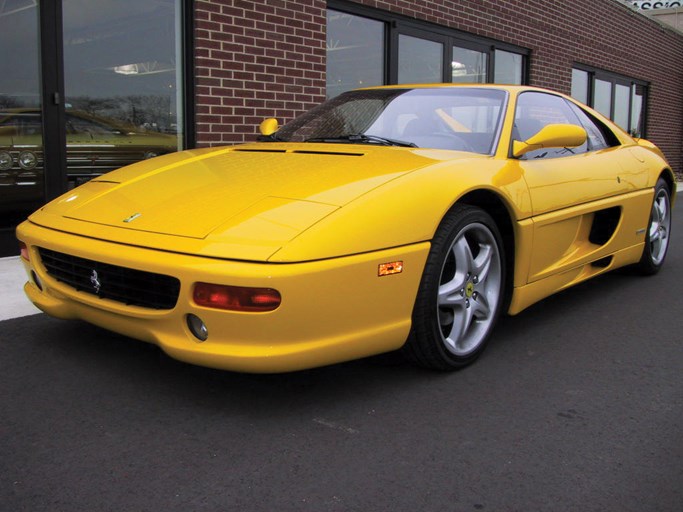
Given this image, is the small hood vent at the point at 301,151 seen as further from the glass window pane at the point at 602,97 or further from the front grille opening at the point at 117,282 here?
the glass window pane at the point at 602,97

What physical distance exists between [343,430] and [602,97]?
13.2 meters

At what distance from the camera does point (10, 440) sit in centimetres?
225

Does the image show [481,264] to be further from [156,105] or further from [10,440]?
[156,105]

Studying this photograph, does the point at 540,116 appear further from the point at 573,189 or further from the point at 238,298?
the point at 238,298

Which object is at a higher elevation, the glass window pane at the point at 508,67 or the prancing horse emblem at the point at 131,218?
the glass window pane at the point at 508,67

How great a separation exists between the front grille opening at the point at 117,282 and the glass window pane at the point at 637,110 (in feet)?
48.7

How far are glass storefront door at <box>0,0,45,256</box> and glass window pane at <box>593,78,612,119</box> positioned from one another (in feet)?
36.3

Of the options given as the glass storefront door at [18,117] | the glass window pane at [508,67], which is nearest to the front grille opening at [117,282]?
the glass storefront door at [18,117]

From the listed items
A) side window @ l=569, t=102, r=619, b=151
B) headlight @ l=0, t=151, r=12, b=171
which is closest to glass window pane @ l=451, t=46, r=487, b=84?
side window @ l=569, t=102, r=619, b=151

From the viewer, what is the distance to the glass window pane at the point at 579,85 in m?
12.6

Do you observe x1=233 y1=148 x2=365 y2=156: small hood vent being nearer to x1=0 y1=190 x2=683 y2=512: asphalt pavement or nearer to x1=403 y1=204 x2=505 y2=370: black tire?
x1=403 y1=204 x2=505 y2=370: black tire

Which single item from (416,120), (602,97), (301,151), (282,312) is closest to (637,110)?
(602,97)

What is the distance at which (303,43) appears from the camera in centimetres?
701

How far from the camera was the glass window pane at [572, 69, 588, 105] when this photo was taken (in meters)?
12.6
